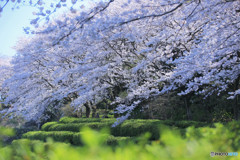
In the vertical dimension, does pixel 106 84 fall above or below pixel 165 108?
above

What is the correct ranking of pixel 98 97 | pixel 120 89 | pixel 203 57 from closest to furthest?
pixel 203 57 → pixel 120 89 → pixel 98 97

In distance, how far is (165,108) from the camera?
10156mm

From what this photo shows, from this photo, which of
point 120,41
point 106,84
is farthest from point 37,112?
point 120,41

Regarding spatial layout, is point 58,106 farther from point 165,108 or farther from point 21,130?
point 165,108

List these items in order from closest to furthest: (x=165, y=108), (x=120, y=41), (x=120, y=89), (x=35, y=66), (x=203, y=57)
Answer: (x=203, y=57) < (x=165, y=108) < (x=120, y=41) < (x=120, y=89) < (x=35, y=66)

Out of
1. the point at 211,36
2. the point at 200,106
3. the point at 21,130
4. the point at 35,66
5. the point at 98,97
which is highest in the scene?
the point at 35,66

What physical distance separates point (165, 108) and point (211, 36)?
5.50 meters

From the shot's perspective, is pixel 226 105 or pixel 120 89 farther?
pixel 120 89

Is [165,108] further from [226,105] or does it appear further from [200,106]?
[226,105]

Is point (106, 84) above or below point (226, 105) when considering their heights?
above

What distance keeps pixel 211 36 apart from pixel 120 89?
25.5 feet

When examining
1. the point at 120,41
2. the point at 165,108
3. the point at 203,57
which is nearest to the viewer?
the point at 203,57

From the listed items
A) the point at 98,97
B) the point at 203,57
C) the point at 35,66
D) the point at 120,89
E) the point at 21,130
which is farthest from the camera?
the point at 21,130

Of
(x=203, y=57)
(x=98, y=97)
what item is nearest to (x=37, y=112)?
(x=98, y=97)
